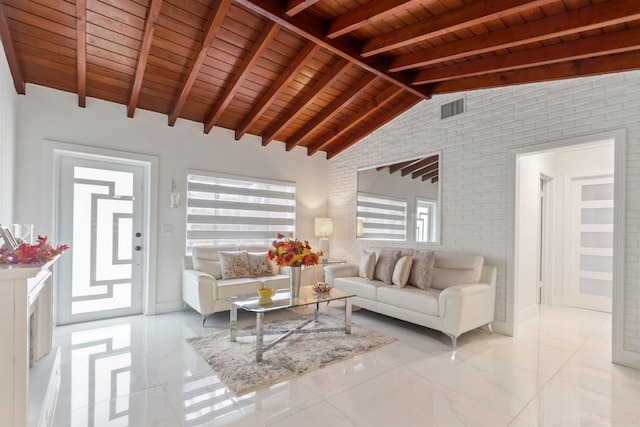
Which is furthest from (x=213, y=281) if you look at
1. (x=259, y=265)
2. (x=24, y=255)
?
(x=24, y=255)

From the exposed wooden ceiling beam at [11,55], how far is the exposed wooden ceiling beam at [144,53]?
0.96 metres

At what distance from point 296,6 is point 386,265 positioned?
315cm

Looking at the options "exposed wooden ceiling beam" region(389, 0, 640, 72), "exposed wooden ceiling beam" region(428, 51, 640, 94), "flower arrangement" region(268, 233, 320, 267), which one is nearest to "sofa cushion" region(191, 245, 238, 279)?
"flower arrangement" region(268, 233, 320, 267)

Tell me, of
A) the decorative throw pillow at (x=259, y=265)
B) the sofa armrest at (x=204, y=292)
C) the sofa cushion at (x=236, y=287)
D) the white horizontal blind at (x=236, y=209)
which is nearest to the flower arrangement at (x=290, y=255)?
the sofa cushion at (x=236, y=287)

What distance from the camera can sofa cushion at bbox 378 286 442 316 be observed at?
333 centimetres

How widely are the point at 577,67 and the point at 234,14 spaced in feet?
11.3

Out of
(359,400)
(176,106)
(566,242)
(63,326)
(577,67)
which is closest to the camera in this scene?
(359,400)

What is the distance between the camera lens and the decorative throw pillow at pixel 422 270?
3785mm

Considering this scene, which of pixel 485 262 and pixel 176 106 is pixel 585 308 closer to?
pixel 485 262

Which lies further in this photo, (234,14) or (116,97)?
(116,97)

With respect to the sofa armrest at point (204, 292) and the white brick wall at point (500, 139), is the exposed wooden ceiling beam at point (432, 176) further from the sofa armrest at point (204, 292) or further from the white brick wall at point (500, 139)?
the sofa armrest at point (204, 292)

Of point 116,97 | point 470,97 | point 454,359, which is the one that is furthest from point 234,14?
point 454,359

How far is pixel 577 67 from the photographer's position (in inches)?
123

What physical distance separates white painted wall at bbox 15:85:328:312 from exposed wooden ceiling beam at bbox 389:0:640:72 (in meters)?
2.81
